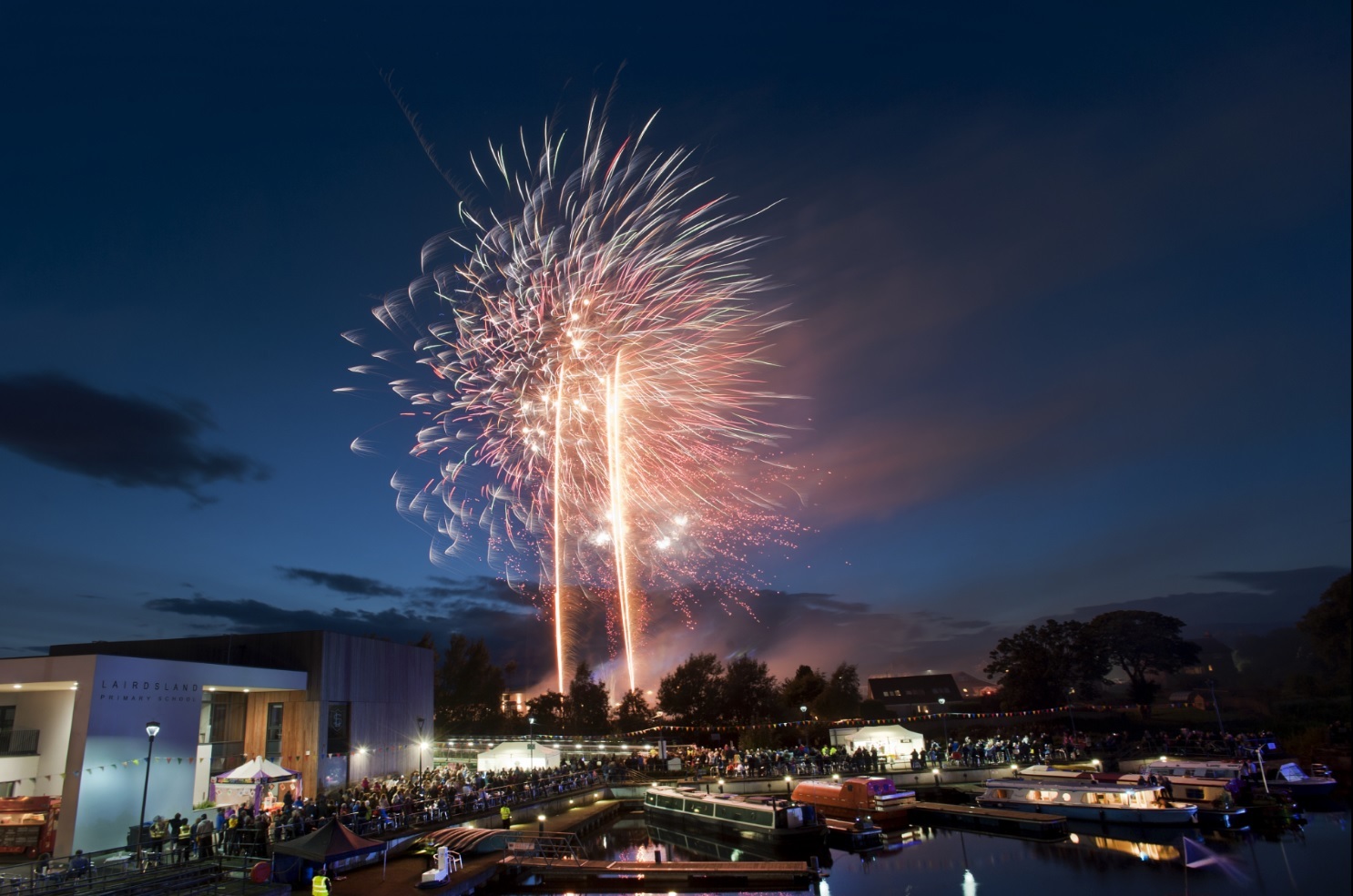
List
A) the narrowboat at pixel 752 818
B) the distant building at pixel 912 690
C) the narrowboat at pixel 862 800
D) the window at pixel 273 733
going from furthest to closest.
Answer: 1. the distant building at pixel 912 690
2. the narrowboat at pixel 862 800
3. the window at pixel 273 733
4. the narrowboat at pixel 752 818

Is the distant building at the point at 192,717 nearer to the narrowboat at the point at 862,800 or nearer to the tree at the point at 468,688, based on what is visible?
the narrowboat at the point at 862,800

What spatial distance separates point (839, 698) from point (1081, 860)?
1954 inches

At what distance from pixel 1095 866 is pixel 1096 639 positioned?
47532mm

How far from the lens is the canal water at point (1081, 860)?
20875 millimetres

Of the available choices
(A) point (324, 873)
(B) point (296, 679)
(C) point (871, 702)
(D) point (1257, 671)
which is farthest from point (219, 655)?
(C) point (871, 702)

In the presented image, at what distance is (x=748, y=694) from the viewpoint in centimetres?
6912

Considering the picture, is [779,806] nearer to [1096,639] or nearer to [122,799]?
[122,799]

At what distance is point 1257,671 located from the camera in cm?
4178

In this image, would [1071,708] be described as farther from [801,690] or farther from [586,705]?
[586,705]

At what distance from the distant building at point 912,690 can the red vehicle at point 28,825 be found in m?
71.1

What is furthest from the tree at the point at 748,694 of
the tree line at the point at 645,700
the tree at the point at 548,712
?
the tree at the point at 548,712

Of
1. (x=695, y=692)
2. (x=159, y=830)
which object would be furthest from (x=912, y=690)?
(x=159, y=830)

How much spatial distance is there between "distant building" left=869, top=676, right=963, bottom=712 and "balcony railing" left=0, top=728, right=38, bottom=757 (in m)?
70.5

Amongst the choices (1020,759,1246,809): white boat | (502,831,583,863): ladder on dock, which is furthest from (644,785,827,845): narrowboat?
(1020,759,1246,809): white boat
